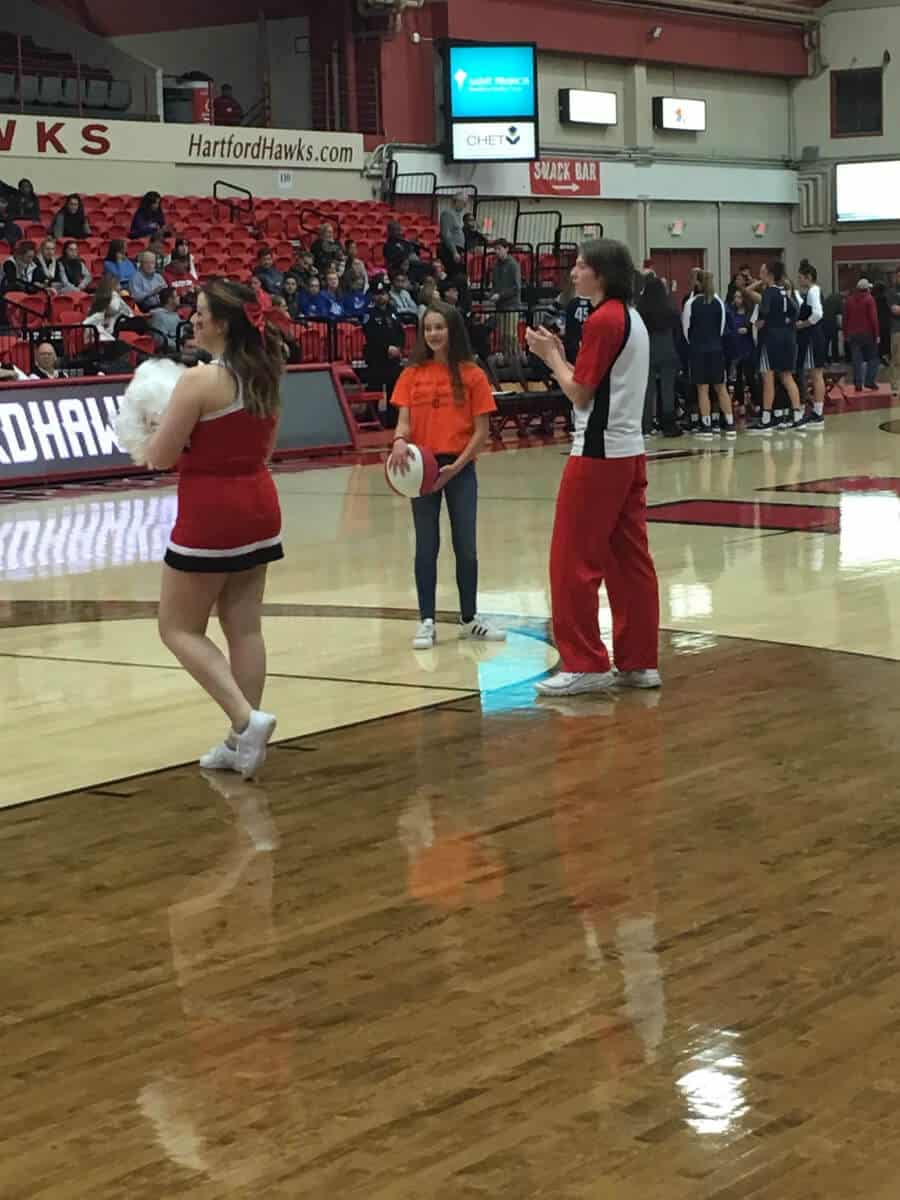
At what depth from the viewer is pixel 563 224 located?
1307 inches

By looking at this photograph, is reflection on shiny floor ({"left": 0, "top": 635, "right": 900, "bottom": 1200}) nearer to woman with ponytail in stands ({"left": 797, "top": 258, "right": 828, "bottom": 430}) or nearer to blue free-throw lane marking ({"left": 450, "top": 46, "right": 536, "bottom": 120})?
woman with ponytail in stands ({"left": 797, "top": 258, "right": 828, "bottom": 430})

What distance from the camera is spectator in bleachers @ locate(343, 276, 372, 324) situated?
24.0 m

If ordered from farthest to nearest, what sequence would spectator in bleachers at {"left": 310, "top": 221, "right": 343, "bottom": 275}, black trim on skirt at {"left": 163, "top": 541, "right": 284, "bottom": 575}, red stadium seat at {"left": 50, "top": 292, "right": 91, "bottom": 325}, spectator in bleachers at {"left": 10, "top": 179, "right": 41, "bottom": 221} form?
spectator in bleachers at {"left": 310, "top": 221, "right": 343, "bottom": 275}
spectator in bleachers at {"left": 10, "top": 179, "right": 41, "bottom": 221}
red stadium seat at {"left": 50, "top": 292, "right": 91, "bottom": 325}
black trim on skirt at {"left": 163, "top": 541, "right": 284, "bottom": 575}

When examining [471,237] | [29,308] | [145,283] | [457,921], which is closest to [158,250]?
[145,283]

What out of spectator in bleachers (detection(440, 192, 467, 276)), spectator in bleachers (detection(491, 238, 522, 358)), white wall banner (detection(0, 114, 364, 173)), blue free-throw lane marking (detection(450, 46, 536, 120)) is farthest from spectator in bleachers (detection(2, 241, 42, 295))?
blue free-throw lane marking (detection(450, 46, 536, 120))

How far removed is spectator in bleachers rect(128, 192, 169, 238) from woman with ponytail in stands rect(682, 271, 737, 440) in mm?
6905

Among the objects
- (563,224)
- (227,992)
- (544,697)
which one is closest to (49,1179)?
(227,992)

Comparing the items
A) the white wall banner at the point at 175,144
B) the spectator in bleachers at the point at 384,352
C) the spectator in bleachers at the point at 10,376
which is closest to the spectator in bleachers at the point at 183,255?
the spectator in bleachers at the point at 384,352

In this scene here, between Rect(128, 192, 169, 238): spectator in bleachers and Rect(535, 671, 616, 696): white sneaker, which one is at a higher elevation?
Rect(128, 192, 169, 238): spectator in bleachers

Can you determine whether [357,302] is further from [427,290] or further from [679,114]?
[679,114]

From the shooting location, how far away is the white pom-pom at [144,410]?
20.9 feet

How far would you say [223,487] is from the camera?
21.1 feet

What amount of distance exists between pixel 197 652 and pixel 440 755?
0.93 meters

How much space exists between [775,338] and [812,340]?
1.61 meters
